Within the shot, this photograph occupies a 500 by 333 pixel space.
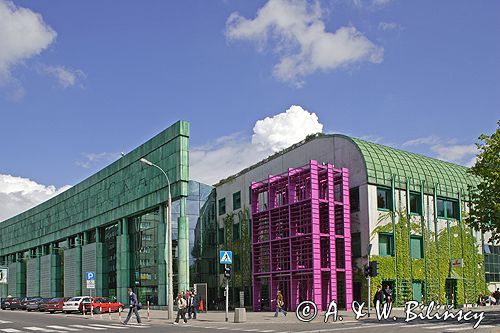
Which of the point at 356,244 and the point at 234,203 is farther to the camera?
the point at 234,203

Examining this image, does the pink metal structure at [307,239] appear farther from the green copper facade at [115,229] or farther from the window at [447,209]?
the window at [447,209]

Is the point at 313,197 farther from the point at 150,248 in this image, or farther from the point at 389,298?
the point at 150,248

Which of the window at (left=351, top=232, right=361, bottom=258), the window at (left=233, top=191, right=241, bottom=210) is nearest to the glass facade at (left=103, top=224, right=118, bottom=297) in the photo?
the window at (left=233, top=191, right=241, bottom=210)

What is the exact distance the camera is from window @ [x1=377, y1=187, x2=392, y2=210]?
46.3 metres

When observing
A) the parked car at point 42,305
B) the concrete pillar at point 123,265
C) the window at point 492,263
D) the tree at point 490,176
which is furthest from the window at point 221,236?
the tree at point 490,176

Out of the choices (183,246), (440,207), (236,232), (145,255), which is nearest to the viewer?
(183,246)

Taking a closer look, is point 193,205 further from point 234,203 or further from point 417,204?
point 417,204

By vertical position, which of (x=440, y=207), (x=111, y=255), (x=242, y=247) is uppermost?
(x=440, y=207)

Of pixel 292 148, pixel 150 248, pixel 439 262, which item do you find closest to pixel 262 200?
pixel 292 148

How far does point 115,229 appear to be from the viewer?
209 feet

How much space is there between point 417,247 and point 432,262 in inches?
67.1

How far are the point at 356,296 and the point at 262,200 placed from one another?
487 inches

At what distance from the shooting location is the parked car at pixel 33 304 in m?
59.5

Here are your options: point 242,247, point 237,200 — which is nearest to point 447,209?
point 242,247
